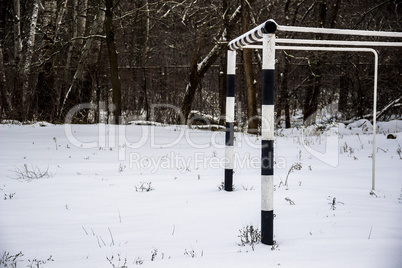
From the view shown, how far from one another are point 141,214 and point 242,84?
1185 centimetres

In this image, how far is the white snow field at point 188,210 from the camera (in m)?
2.87

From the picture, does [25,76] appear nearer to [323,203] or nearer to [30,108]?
[30,108]

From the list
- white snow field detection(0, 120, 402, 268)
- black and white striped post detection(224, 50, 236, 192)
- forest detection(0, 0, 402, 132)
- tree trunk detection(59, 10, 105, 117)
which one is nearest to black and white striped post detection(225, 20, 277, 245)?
white snow field detection(0, 120, 402, 268)

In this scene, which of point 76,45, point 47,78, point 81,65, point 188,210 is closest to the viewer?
point 188,210

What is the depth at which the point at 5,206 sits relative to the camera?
4238mm

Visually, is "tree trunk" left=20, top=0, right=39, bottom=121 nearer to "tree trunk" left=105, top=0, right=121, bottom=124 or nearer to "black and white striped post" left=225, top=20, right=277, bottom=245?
"tree trunk" left=105, top=0, right=121, bottom=124

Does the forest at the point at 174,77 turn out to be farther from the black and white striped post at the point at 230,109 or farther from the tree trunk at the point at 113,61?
the black and white striped post at the point at 230,109

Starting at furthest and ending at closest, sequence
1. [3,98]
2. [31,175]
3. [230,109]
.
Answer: [3,98] < [31,175] < [230,109]

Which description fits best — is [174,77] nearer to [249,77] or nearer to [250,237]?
[249,77]

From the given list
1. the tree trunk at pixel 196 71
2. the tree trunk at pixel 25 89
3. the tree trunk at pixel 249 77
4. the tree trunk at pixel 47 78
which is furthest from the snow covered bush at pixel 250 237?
the tree trunk at pixel 25 89

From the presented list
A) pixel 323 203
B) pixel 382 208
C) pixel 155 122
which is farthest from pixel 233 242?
pixel 155 122

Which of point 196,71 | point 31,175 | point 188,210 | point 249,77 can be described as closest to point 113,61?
point 196,71

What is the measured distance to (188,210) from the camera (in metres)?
4.07

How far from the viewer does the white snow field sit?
2.87 meters
